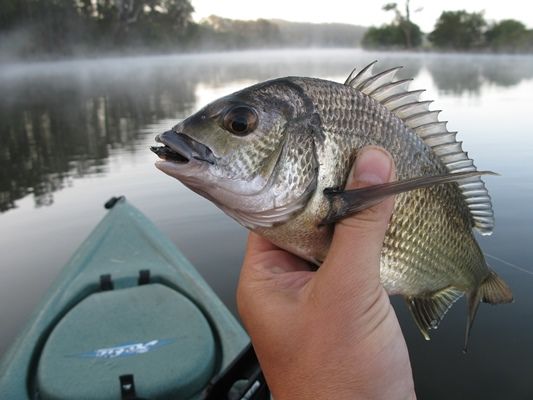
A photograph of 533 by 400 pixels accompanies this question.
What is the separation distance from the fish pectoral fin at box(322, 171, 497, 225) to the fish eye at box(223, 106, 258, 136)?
0.41 metres

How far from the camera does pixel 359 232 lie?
1734 mm

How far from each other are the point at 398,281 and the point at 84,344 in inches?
114

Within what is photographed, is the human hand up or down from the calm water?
up

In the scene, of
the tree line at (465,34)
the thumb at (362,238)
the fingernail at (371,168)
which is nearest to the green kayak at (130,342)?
the thumb at (362,238)

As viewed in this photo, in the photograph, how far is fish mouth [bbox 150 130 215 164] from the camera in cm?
176

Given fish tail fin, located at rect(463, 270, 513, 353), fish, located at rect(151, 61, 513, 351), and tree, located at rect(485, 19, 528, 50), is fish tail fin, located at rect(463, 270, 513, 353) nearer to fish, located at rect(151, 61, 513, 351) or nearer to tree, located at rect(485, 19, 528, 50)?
fish, located at rect(151, 61, 513, 351)

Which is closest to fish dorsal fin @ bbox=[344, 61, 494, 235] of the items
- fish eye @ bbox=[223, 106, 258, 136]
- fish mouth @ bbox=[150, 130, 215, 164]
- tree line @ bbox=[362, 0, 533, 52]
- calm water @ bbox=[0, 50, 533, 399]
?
fish eye @ bbox=[223, 106, 258, 136]

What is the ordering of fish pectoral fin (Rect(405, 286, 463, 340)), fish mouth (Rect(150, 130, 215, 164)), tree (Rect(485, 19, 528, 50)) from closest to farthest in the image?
fish mouth (Rect(150, 130, 215, 164)), fish pectoral fin (Rect(405, 286, 463, 340)), tree (Rect(485, 19, 528, 50))

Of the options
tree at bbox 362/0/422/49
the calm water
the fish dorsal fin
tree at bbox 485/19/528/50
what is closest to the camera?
the fish dorsal fin

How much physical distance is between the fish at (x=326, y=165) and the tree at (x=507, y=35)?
6928cm

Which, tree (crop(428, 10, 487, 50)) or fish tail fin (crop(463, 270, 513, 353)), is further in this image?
tree (crop(428, 10, 487, 50))

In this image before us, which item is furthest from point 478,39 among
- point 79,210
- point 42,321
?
point 42,321

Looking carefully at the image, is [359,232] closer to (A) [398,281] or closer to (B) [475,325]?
(A) [398,281]

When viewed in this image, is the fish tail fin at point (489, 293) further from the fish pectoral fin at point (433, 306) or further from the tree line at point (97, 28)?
the tree line at point (97, 28)
